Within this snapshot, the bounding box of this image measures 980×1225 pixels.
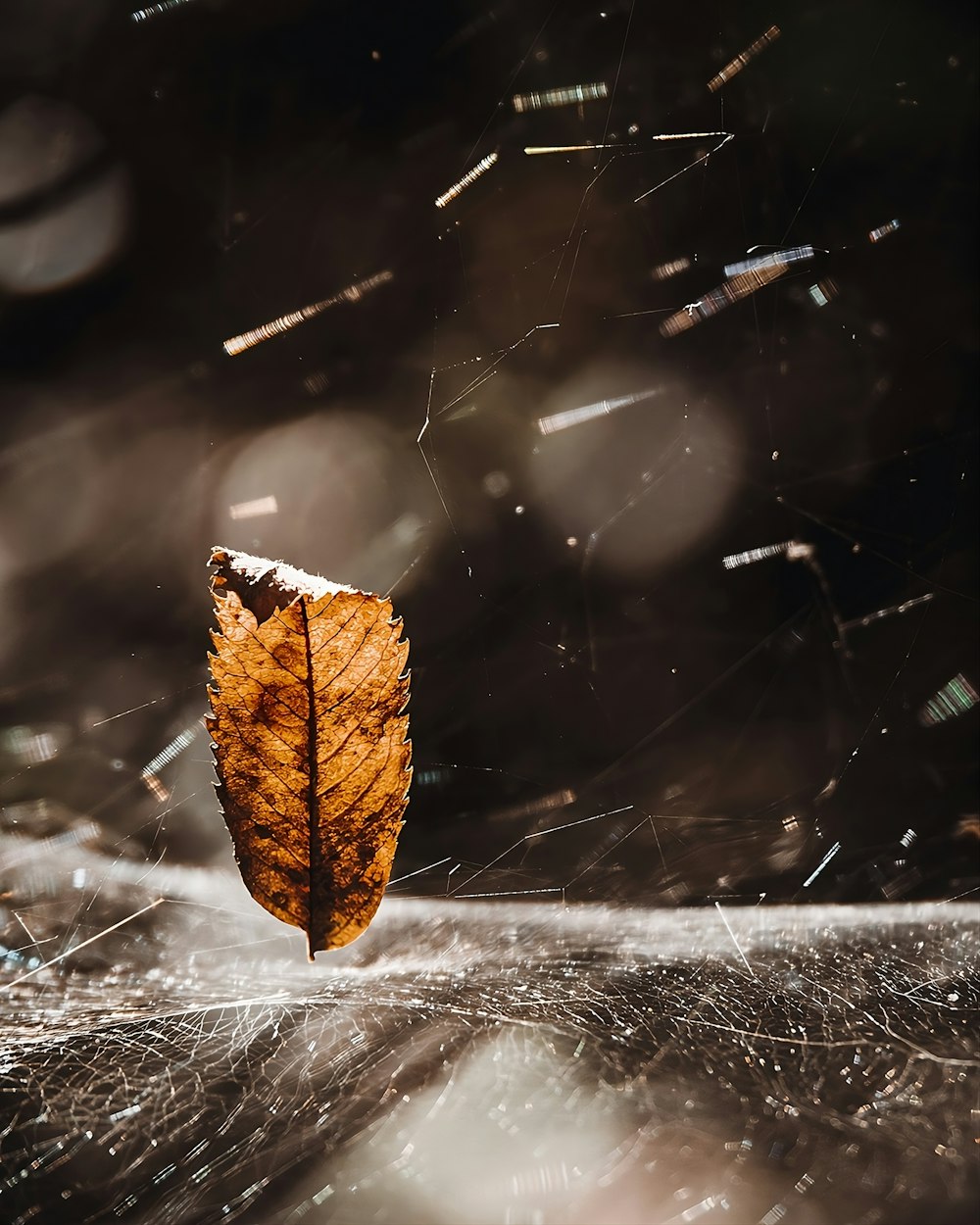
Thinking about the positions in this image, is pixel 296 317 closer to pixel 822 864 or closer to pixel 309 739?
pixel 309 739

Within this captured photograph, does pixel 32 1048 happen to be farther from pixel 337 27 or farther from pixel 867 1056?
pixel 337 27

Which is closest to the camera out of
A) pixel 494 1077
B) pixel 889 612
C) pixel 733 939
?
pixel 494 1077

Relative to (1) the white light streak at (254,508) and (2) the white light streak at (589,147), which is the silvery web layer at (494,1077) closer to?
(1) the white light streak at (254,508)

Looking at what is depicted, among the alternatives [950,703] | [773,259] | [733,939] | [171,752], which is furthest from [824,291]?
[171,752]


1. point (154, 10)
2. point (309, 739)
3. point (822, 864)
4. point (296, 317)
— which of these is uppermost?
point (154, 10)

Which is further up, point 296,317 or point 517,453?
point 296,317
